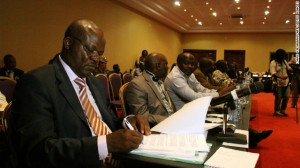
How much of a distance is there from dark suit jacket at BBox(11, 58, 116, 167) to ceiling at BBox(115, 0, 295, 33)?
7.58 m

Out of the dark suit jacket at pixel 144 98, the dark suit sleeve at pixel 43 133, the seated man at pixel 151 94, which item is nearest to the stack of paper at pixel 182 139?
the dark suit sleeve at pixel 43 133

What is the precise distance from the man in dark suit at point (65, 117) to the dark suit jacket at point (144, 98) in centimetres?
71

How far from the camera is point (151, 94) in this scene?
7.82 feet

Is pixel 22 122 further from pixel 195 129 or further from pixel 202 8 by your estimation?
pixel 202 8

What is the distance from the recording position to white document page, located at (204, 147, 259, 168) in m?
1.11

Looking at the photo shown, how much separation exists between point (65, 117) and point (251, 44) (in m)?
15.4

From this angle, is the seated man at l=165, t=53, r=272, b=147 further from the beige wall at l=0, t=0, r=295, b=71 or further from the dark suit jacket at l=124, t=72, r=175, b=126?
the beige wall at l=0, t=0, r=295, b=71

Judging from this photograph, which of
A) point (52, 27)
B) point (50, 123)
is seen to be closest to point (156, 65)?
point (50, 123)

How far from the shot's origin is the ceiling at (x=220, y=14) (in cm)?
917

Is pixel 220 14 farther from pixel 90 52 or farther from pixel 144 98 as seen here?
pixel 90 52

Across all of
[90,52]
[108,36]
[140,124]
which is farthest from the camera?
[108,36]

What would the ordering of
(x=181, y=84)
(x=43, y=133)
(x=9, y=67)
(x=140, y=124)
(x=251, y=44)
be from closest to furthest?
1. (x=43, y=133)
2. (x=140, y=124)
3. (x=181, y=84)
4. (x=9, y=67)
5. (x=251, y=44)

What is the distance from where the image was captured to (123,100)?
236 cm

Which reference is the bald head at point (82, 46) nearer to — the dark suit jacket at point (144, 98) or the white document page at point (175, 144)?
the white document page at point (175, 144)
